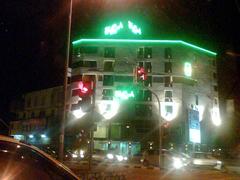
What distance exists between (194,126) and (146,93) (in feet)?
31.2

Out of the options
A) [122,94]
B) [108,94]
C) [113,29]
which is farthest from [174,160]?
[113,29]

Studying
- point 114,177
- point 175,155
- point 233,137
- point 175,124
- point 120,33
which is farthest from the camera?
point 233,137

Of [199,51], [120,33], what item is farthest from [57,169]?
[199,51]

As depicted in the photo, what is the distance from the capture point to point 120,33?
2648 inches

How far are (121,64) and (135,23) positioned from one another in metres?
9.33

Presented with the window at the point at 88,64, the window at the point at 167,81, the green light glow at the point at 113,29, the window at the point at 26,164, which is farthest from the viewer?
the green light glow at the point at 113,29

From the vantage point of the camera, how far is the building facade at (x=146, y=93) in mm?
62594

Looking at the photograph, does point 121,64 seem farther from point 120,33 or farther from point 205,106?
point 205,106

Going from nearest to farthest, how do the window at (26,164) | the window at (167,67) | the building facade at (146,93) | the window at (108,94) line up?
1. the window at (26,164)
2. the building facade at (146,93)
3. the window at (108,94)
4. the window at (167,67)

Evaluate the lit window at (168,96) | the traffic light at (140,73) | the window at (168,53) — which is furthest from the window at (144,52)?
the traffic light at (140,73)

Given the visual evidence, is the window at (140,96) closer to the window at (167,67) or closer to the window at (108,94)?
the window at (108,94)

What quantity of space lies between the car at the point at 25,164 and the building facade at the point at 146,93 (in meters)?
57.7

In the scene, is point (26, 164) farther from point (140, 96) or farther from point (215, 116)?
point (215, 116)

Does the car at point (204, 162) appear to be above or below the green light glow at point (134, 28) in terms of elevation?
below
